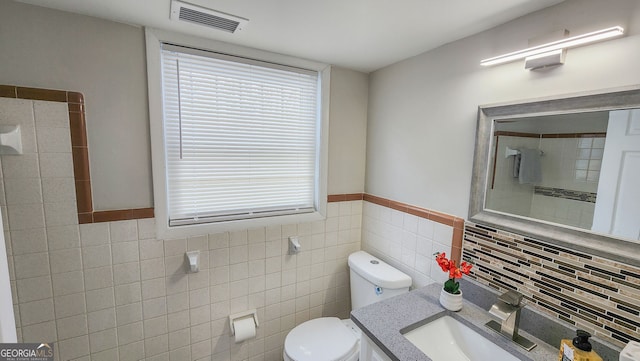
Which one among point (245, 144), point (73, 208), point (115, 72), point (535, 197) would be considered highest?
point (115, 72)

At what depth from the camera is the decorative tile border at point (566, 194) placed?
3.12 ft

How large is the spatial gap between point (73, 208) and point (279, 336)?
149cm

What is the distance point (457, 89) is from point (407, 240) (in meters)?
0.96

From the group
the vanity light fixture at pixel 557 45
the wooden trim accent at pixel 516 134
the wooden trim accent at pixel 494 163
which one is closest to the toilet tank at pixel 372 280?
the wooden trim accent at pixel 494 163

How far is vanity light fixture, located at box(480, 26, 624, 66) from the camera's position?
0.86 metres

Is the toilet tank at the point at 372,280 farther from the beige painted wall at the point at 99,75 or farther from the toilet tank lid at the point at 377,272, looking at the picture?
the beige painted wall at the point at 99,75

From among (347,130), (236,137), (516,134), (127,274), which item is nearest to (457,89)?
(516,134)

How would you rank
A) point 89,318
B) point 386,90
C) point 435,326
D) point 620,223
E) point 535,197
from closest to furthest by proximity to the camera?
point 620,223
point 535,197
point 435,326
point 89,318
point 386,90

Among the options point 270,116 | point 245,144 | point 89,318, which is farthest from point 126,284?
point 270,116

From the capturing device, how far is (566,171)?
1.01 metres

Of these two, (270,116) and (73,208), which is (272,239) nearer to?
(270,116)

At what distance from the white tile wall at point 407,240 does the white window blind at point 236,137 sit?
0.53 meters

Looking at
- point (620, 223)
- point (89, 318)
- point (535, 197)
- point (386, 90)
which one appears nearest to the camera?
point (620, 223)

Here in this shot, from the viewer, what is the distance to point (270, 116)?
5.74ft
